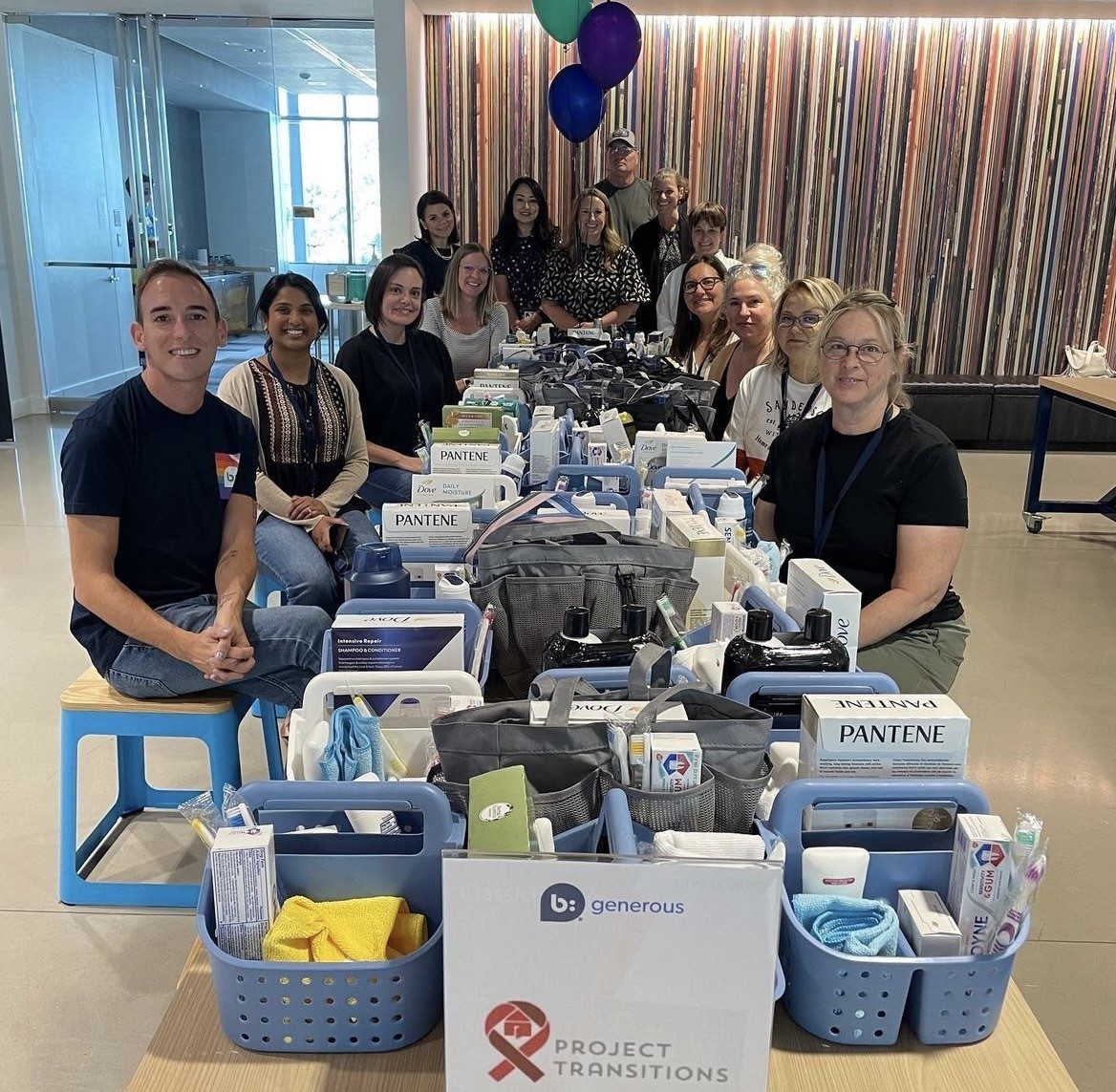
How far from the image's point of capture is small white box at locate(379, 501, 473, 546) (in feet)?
6.54

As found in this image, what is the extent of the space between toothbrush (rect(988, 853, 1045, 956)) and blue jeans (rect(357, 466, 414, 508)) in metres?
2.97

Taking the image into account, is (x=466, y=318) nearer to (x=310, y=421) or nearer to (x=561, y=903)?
(x=310, y=421)

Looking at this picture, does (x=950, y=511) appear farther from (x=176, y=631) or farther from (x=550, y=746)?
(x=176, y=631)

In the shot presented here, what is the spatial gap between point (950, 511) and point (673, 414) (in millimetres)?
1270

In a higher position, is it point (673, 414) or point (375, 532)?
point (673, 414)

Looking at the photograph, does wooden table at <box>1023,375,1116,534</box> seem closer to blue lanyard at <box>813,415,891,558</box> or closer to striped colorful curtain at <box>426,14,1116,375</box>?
striped colorful curtain at <box>426,14,1116,375</box>

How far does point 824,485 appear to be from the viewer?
7.93 feet

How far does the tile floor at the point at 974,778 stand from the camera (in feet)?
6.79

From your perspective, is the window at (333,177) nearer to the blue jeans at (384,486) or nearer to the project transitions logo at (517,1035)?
the blue jeans at (384,486)

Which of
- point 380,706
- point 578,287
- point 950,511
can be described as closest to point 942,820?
point 380,706

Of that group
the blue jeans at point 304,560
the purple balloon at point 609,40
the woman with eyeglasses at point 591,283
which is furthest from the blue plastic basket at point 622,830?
the purple balloon at point 609,40

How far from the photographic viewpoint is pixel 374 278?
386cm

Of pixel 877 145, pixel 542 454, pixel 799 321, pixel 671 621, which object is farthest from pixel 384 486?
pixel 877 145

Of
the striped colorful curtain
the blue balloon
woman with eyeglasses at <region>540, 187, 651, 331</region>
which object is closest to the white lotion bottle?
woman with eyeglasses at <region>540, 187, 651, 331</region>
